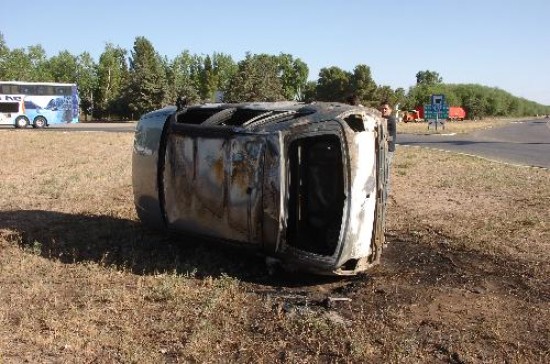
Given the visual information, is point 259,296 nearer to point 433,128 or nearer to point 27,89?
point 27,89

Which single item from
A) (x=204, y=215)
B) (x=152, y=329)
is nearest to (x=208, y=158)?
(x=204, y=215)

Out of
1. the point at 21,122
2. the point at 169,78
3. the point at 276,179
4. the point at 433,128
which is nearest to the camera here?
the point at 276,179

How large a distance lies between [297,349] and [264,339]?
0.32m

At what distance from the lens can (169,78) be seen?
71312 millimetres

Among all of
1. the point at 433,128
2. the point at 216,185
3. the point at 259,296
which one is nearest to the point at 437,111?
the point at 433,128

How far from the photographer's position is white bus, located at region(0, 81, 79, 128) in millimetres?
38469

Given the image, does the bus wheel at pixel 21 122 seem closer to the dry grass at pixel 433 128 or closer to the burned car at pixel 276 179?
the dry grass at pixel 433 128

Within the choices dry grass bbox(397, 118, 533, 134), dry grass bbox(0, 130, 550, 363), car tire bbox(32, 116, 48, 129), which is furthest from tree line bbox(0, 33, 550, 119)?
dry grass bbox(0, 130, 550, 363)

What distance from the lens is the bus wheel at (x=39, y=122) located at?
3984 centimetres

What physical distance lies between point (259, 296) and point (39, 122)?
39098mm

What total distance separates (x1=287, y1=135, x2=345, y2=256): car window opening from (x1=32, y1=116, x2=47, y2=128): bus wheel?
38190mm

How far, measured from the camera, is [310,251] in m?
5.97

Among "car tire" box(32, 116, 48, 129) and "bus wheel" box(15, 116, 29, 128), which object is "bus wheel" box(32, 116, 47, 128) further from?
"bus wheel" box(15, 116, 29, 128)

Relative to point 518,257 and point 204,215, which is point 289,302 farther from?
point 518,257
